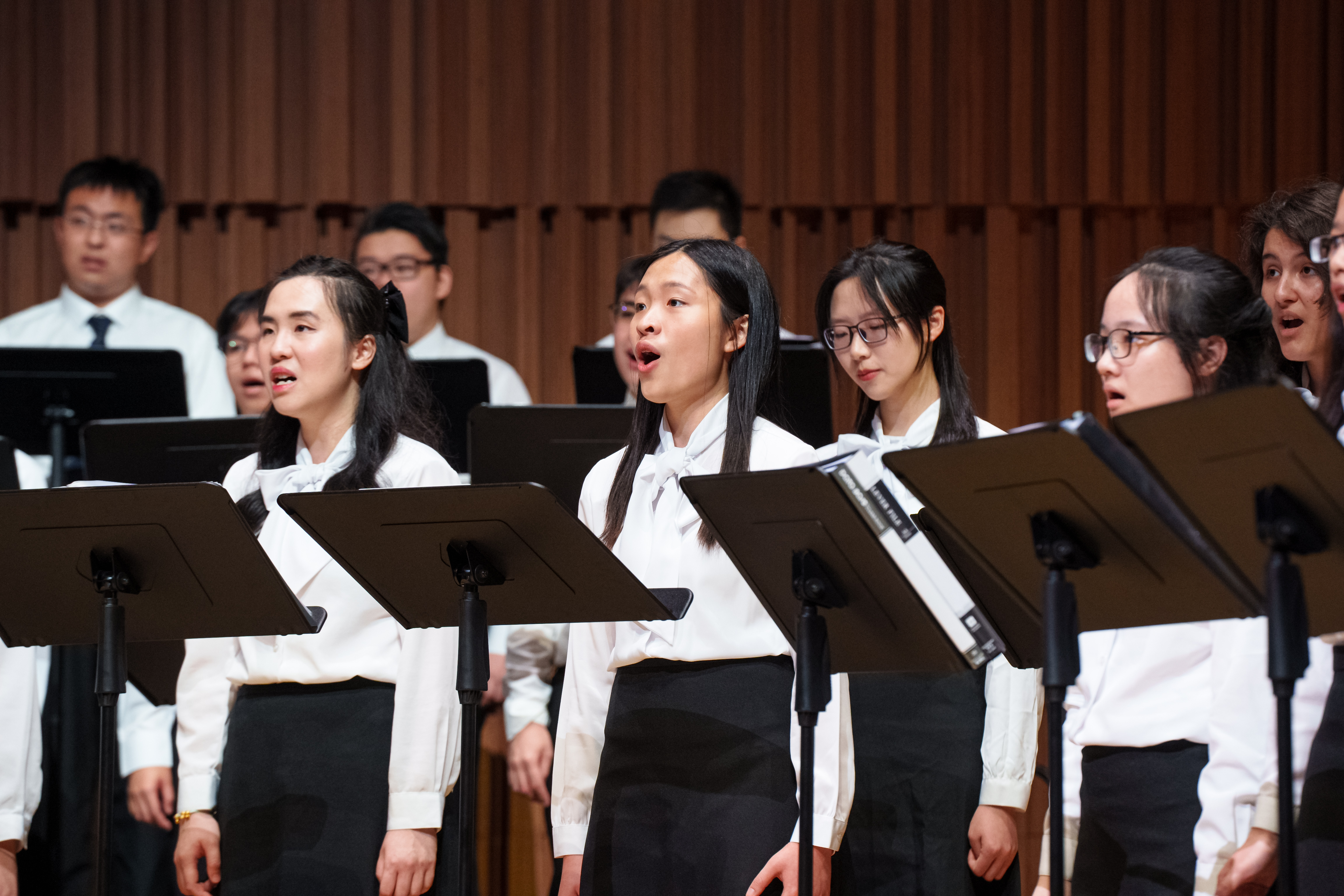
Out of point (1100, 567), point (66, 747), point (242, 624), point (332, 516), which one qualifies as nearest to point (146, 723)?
point (66, 747)

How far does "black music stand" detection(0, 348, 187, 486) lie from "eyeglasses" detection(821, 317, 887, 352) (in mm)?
1725

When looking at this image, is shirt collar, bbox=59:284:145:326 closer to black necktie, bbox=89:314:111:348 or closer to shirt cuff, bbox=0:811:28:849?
black necktie, bbox=89:314:111:348

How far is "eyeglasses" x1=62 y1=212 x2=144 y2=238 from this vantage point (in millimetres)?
4527

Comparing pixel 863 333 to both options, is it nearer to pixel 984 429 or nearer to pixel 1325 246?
pixel 984 429

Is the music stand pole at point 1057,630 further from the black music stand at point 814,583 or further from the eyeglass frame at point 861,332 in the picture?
the eyeglass frame at point 861,332

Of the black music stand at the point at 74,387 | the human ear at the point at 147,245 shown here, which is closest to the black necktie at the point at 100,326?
the human ear at the point at 147,245

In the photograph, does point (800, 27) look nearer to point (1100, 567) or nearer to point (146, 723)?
point (146, 723)

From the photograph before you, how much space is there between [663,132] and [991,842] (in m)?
3.40

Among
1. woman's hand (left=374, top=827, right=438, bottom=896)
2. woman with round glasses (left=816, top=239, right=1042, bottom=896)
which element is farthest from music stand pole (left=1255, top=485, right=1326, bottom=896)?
woman's hand (left=374, top=827, right=438, bottom=896)

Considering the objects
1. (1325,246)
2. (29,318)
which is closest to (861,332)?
(1325,246)

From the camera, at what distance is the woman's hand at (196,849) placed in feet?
8.46

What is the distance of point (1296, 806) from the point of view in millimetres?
1824

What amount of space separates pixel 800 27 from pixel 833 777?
3670 millimetres

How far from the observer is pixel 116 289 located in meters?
4.64
